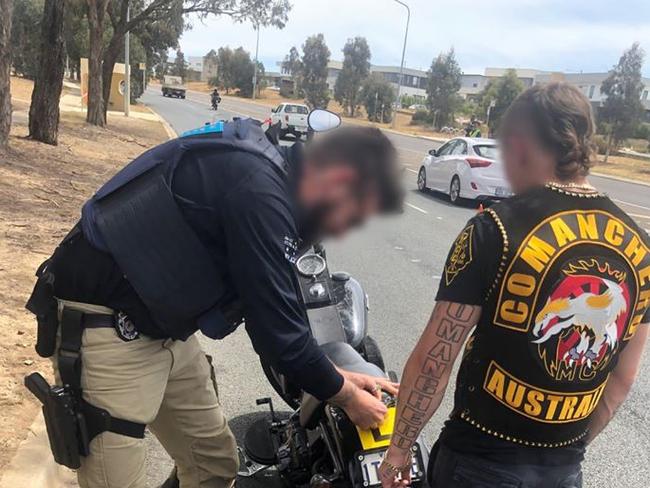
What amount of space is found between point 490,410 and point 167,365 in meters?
1.22

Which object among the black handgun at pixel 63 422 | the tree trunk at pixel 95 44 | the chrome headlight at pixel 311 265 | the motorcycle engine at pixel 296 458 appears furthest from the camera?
the tree trunk at pixel 95 44

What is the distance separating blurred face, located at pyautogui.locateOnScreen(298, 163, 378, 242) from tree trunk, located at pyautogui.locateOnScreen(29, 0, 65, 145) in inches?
527

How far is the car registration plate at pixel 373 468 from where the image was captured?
2021mm

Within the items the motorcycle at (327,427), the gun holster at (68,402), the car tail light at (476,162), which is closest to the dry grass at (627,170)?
the car tail light at (476,162)

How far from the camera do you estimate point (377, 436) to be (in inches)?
84.0

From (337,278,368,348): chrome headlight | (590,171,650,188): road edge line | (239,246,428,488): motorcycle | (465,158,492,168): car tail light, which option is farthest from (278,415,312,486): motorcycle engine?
(590,171,650,188): road edge line

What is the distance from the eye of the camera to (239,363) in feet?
16.0

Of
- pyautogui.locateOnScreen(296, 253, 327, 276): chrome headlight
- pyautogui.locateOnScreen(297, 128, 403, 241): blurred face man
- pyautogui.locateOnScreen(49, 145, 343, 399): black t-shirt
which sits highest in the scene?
pyautogui.locateOnScreen(297, 128, 403, 241): blurred face man

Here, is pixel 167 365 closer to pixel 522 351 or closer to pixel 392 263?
pixel 522 351

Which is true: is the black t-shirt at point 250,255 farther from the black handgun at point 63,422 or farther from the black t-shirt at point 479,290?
the black t-shirt at point 479,290

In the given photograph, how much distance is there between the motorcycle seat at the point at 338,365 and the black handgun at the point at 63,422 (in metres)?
0.81

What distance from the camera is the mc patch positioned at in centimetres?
163

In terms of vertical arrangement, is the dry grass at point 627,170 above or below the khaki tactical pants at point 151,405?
below

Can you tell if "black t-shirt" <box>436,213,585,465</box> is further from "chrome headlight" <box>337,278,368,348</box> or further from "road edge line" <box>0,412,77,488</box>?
"road edge line" <box>0,412,77,488</box>
